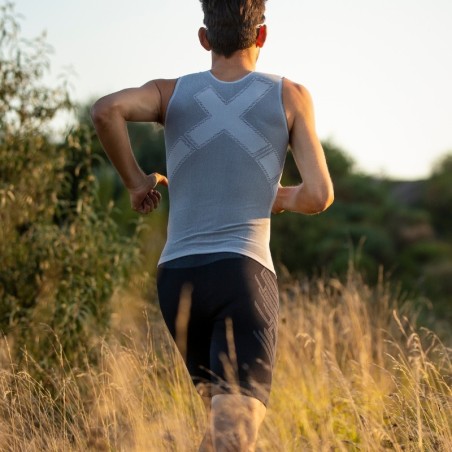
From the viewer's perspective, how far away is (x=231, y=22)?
9.51 ft

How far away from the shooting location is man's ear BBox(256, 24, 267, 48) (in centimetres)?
297

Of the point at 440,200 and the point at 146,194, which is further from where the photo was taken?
the point at 440,200

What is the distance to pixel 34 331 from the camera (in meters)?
6.11

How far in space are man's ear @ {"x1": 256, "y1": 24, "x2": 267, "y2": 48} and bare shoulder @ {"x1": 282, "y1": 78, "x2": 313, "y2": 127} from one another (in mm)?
164

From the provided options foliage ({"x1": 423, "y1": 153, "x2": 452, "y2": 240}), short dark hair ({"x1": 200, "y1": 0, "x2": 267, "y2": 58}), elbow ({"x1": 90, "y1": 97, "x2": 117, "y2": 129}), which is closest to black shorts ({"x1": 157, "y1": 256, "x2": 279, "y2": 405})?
elbow ({"x1": 90, "y1": 97, "x2": 117, "y2": 129})

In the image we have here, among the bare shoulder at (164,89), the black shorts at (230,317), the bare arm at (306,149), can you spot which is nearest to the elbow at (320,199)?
the bare arm at (306,149)

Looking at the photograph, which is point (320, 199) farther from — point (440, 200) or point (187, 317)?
point (440, 200)

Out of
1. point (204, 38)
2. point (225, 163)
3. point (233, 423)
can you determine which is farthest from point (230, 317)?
point (204, 38)

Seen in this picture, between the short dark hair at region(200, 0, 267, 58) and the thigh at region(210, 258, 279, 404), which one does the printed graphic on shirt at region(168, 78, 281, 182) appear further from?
the thigh at region(210, 258, 279, 404)

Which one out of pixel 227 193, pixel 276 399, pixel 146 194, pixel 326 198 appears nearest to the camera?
pixel 227 193

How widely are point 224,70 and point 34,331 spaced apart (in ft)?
11.7

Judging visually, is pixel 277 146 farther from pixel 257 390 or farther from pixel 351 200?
pixel 351 200

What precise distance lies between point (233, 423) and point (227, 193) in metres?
0.64

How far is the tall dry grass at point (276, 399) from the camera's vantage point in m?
3.57
